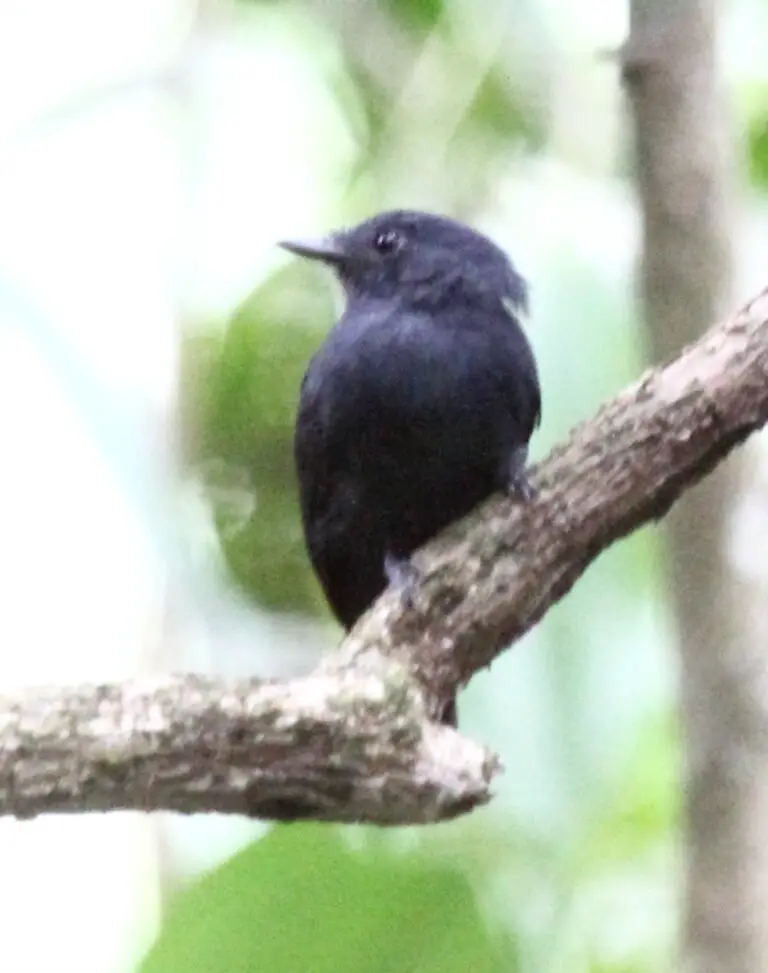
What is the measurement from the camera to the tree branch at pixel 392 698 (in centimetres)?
125

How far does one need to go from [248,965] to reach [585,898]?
0.70 m

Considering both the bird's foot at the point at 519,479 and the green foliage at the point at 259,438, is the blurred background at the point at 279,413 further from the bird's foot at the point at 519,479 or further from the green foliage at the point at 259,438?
the bird's foot at the point at 519,479

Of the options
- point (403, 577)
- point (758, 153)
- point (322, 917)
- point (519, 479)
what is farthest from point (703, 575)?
point (758, 153)

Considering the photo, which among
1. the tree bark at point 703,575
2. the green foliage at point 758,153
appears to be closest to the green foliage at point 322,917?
the tree bark at point 703,575

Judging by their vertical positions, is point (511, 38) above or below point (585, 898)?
above

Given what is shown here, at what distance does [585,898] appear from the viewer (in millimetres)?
2158

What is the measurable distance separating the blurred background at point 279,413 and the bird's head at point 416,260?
111 millimetres

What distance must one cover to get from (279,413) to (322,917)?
79 centimetres

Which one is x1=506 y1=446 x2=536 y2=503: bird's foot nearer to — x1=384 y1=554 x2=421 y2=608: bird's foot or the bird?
the bird

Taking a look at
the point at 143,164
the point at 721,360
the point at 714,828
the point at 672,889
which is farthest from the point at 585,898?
the point at 143,164

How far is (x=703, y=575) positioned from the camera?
1909mm

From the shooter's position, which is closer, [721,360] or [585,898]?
[721,360]

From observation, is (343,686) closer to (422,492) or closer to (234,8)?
(422,492)

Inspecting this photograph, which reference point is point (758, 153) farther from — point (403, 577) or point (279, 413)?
point (403, 577)
